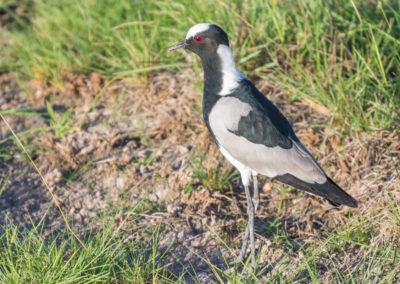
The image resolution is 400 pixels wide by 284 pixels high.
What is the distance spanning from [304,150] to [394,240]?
721mm

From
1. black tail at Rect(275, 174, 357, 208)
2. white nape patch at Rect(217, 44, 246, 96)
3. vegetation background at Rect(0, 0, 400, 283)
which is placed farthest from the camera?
white nape patch at Rect(217, 44, 246, 96)

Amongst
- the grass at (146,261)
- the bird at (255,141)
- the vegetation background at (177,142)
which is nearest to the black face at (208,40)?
the bird at (255,141)

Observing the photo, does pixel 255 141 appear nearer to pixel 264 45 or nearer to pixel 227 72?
pixel 227 72

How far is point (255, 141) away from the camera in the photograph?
2945 mm

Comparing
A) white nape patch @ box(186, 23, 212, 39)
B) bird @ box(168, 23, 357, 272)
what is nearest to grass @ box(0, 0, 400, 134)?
bird @ box(168, 23, 357, 272)

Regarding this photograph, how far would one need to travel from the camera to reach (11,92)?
15.1ft

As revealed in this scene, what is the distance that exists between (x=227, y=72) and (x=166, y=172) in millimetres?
964

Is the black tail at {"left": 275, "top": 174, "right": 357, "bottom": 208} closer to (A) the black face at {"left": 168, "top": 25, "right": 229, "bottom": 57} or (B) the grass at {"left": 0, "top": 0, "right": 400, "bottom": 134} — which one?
(B) the grass at {"left": 0, "top": 0, "right": 400, "bottom": 134}

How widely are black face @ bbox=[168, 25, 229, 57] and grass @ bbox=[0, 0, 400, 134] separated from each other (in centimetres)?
81

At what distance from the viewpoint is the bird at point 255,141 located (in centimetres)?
288

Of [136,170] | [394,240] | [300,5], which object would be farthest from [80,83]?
[394,240]

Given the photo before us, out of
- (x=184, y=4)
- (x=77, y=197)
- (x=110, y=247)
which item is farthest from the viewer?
(x=184, y=4)

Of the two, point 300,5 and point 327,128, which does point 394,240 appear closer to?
point 327,128

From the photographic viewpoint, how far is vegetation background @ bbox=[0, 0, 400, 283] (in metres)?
2.93
